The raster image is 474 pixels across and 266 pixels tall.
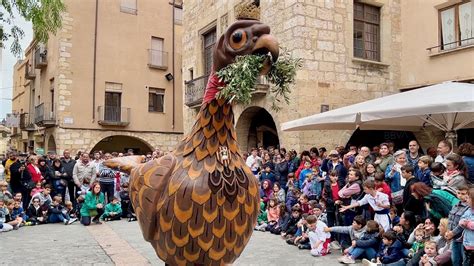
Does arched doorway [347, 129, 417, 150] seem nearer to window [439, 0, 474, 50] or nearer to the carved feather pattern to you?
window [439, 0, 474, 50]

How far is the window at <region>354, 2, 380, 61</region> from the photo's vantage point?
1312cm

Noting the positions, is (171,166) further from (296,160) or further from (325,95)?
(325,95)

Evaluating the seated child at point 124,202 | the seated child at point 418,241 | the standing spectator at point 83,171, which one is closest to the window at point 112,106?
the standing spectator at point 83,171

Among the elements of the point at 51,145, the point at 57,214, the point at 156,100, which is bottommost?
the point at 57,214

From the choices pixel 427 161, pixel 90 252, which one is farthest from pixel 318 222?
pixel 90 252

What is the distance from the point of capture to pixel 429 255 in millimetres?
4871

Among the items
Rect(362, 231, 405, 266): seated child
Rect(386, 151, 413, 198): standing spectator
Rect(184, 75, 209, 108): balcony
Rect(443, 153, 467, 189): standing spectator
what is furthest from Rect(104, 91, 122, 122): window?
Rect(443, 153, 467, 189): standing spectator

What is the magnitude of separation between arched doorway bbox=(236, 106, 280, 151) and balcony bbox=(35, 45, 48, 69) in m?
13.3

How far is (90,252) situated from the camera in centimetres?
671

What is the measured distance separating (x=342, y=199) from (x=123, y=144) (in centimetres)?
1923

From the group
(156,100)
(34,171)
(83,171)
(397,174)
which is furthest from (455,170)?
(156,100)

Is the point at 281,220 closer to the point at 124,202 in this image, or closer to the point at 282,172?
the point at 282,172

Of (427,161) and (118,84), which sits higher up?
(118,84)

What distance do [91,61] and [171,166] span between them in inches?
790
